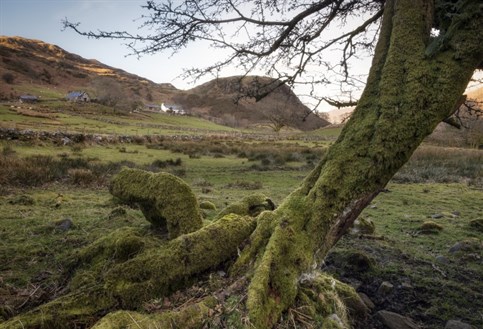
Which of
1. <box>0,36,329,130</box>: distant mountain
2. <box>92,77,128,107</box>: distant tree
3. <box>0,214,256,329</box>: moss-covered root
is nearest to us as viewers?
<box>0,214,256,329</box>: moss-covered root

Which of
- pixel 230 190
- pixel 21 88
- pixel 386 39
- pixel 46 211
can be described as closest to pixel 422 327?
pixel 386 39

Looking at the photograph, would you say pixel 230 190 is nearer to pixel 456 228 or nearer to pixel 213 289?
pixel 456 228

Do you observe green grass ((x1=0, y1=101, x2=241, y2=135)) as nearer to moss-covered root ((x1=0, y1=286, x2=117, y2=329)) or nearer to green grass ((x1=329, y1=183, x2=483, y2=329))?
green grass ((x1=329, y1=183, x2=483, y2=329))

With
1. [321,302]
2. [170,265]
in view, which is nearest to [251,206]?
[170,265]

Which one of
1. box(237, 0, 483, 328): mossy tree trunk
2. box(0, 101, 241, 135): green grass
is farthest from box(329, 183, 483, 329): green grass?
box(0, 101, 241, 135): green grass

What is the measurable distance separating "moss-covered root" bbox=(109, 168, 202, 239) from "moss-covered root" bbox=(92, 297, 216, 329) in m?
1.49

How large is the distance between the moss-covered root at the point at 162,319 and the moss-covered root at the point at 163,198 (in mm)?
1491

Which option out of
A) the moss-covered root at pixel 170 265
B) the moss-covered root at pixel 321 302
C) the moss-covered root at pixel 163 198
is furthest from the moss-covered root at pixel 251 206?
the moss-covered root at pixel 321 302

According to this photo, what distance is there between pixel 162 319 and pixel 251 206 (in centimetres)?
240

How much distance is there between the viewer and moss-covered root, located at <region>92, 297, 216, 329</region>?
7.91ft

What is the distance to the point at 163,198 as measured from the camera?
14.1ft

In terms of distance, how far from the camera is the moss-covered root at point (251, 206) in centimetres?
452

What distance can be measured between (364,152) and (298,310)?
1.63 metres

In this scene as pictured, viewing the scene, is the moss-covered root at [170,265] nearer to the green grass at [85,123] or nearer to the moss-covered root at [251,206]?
the moss-covered root at [251,206]
